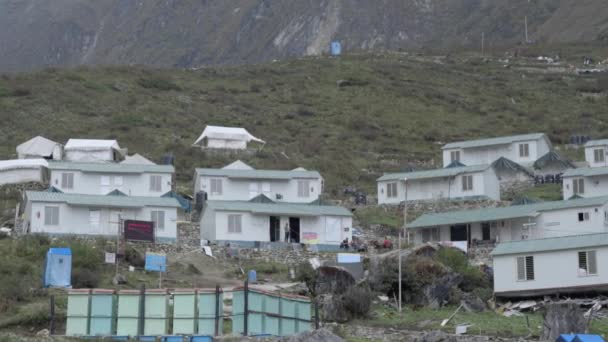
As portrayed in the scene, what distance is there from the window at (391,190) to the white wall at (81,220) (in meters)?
18.8

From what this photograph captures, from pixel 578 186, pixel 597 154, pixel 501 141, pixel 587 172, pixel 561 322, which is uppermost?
pixel 501 141

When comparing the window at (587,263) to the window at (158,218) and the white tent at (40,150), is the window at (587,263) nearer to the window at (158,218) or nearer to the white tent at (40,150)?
the window at (158,218)

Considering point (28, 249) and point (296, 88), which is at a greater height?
point (296, 88)

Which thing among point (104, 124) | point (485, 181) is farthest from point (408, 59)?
point (485, 181)

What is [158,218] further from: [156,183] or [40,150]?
[40,150]

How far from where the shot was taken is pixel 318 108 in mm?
130625

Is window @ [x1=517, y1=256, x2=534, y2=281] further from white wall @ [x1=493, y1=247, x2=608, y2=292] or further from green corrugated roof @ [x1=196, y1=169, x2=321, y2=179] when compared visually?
green corrugated roof @ [x1=196, y1=169, x2=321, y2=179]

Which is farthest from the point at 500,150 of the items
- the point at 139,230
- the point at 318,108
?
the point at 318,108

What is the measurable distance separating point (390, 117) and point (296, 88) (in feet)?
51.2

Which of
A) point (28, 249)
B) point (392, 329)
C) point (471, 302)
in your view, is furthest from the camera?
point (28, 249)

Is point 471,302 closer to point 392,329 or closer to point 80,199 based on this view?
point 392,329

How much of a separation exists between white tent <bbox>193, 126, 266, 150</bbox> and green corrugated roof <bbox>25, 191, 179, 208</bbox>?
29214 mm

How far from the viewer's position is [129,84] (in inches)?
5207

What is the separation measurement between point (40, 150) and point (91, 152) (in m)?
3.37
